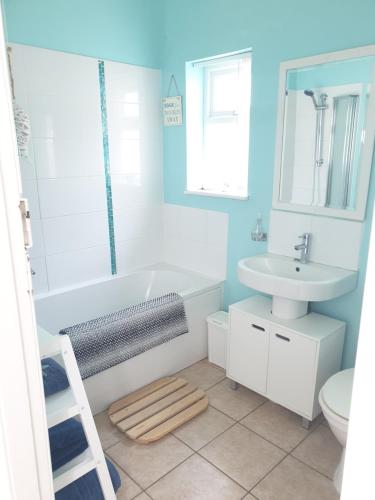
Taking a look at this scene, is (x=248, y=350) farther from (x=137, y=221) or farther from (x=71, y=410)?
(x=137, y=221)

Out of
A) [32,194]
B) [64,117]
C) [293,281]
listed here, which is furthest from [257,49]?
[32,194]

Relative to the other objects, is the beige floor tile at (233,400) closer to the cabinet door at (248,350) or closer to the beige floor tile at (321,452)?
the cabinet door at (248,350)

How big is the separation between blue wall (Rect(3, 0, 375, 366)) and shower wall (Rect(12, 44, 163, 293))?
128mm

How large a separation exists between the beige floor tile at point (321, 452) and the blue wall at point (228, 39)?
0.46 m

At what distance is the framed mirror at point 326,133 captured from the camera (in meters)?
2.04

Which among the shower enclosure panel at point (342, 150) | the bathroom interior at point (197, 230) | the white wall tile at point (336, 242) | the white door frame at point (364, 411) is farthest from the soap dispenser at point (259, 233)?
the white door frame at point (364, 411)

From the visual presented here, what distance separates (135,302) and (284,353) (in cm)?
143

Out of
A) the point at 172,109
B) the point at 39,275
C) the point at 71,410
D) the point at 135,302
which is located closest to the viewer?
the point at 71,410

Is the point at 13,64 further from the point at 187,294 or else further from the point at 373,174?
the point at 373,174

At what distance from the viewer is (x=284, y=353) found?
85.0 inches

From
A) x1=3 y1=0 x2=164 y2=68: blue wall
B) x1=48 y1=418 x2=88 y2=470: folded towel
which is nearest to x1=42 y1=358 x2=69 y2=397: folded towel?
x1=48 y1=418 x2=88 y2=470: folded towel

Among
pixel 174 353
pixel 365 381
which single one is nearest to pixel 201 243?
pixel 174 353

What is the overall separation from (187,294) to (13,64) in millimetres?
1816

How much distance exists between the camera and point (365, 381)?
535mm
